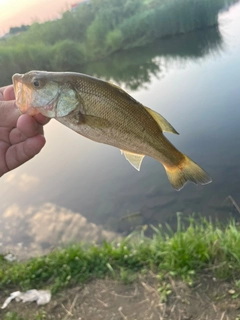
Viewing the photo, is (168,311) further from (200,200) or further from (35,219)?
(35,219)

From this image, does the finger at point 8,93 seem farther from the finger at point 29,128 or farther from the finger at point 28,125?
the finger at point 28,125

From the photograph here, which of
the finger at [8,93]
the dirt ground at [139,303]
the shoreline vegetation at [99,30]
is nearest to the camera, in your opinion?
the finger at [8,93]

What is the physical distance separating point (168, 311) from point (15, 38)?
2238 centimetres

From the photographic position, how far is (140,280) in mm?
4281

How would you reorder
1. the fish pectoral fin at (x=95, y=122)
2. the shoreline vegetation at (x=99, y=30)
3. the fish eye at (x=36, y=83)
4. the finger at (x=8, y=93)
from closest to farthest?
the fish pectoral fin at (x=95, y=122) < the fish eye at (x=36, y=83) < the finger at (x=8, y=93) < the shoreline vegetation at (x=99, y=30)

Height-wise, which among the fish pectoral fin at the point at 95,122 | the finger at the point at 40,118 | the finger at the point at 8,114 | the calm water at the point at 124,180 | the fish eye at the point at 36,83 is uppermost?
the fish eye at the point at 36,83

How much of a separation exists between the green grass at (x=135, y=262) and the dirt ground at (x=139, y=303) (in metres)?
0.12

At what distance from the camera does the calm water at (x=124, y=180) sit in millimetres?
8273

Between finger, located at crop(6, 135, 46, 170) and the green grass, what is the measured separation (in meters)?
2.33

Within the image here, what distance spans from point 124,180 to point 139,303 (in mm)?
5954

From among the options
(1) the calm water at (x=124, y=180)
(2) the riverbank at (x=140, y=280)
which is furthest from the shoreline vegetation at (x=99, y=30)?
(2) the riverbank at (x=140, y=280)

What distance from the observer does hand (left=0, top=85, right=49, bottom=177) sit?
216 centimetres

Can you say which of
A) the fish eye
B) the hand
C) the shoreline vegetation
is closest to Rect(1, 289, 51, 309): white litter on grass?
the hand

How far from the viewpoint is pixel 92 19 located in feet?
89.6
